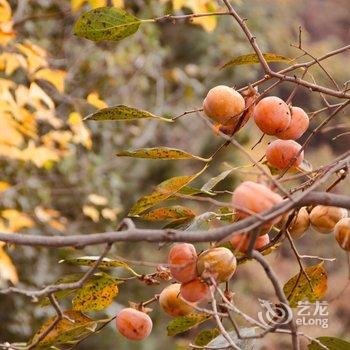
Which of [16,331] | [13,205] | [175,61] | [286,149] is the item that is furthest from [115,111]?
[175,61]

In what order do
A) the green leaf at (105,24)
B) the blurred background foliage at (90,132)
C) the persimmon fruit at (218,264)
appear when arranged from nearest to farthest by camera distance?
the persimmon fruit at (218,264) → the green leaf at (105,24) → the blurred background foliage at (90,132)

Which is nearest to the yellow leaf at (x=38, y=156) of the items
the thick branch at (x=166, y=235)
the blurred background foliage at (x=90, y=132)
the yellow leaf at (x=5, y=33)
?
the blurred background foliage at (x=90, y=132)

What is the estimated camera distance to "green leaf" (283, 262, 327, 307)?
60 centimetres

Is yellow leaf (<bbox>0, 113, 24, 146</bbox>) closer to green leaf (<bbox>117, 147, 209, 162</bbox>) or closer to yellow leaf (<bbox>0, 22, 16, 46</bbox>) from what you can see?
yellow leaf (<bbox>0, 22, 16, 46</bbox>)

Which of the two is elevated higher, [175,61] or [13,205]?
[13,205]

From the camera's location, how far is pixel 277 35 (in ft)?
17.5

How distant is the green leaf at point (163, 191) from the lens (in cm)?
54

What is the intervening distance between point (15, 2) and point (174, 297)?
1.96 meters

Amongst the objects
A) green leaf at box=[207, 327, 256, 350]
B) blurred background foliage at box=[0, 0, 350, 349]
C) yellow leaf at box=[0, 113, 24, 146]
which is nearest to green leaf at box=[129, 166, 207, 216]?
green leaf at box=[207, 327, 256, 350]

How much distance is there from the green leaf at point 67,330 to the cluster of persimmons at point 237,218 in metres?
0.03

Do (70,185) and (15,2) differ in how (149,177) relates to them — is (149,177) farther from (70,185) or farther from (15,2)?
(15,2)

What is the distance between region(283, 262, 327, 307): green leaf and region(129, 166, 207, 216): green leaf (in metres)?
0.14

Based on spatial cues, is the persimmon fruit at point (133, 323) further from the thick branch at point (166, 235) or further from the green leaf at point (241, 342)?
the thick branch at point (166, 235)

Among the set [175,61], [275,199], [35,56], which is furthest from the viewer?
[175,61]
